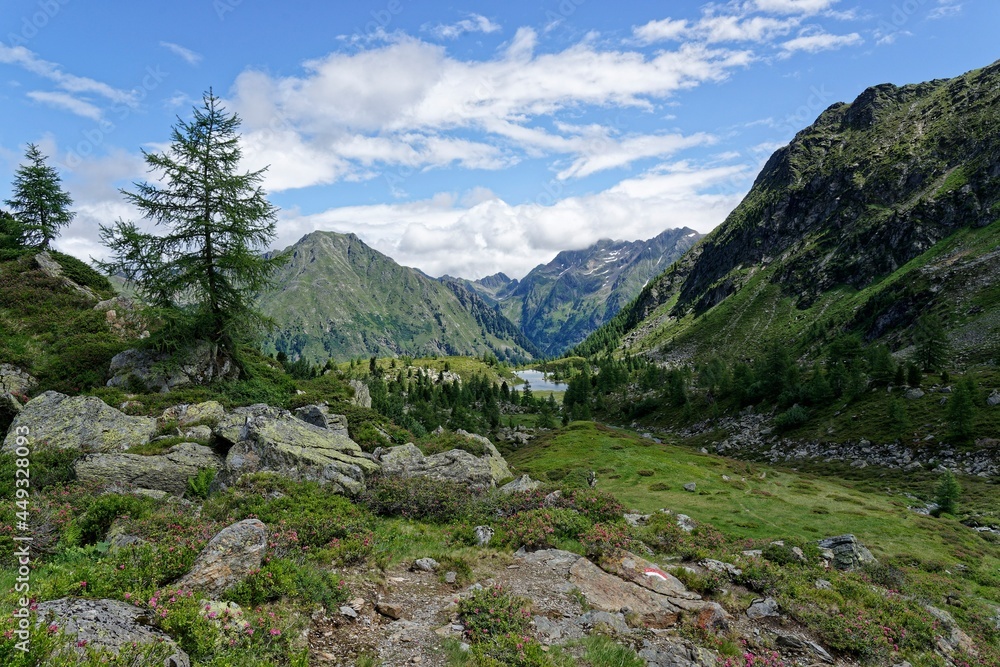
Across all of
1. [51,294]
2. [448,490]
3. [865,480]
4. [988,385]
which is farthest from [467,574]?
[988,385]

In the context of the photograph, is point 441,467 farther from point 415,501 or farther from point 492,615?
point 492,615

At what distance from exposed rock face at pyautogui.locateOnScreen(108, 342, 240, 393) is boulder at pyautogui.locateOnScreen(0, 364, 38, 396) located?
143 inches

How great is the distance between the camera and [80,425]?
2059cm

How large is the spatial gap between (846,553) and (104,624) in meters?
30.1

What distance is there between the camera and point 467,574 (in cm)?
1403

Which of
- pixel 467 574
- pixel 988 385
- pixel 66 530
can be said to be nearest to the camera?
pixel 66 530

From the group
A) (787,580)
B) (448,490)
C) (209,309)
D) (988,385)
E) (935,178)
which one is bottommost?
(988,385)

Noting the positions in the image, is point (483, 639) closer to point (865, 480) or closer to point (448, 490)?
point (448, 490)

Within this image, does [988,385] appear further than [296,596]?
Yes

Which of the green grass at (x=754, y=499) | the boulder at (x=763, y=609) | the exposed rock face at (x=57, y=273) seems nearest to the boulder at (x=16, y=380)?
the exposed rock face at (x=57, y=273)

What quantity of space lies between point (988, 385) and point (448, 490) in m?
87.2

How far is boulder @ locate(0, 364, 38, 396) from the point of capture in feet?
82.4

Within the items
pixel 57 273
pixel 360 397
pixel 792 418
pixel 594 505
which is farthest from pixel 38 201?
pixel 792 418

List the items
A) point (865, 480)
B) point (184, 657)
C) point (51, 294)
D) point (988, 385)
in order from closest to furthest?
point (184, 657)
point (51, 294)
point (865, 480)
point (988, 385)
